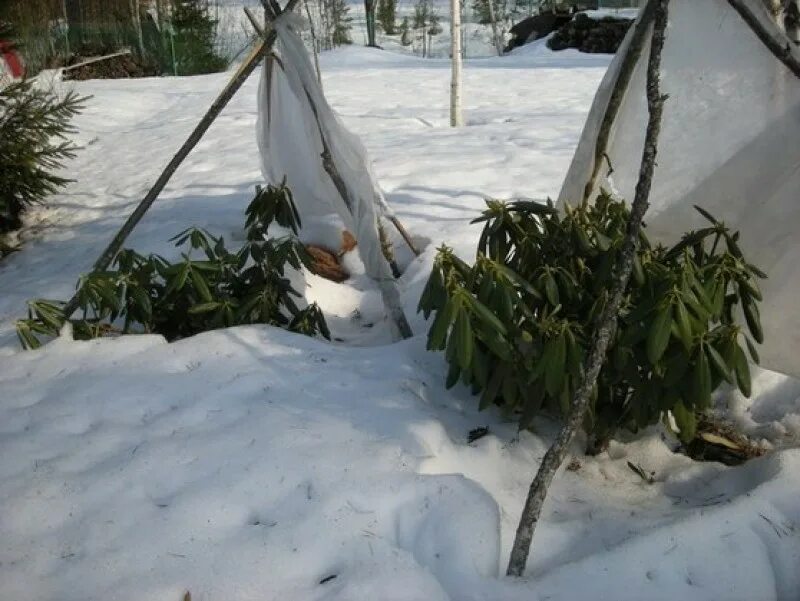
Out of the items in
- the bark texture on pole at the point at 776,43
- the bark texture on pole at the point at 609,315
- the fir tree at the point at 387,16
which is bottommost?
the bark texture on pole at the point at 609,315

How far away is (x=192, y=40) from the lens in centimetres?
1545

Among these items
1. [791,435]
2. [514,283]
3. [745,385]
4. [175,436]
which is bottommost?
[791,435]

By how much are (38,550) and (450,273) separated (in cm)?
127

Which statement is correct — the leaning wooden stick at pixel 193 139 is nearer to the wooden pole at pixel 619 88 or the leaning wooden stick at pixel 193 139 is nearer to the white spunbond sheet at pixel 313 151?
the white spunbond sheet at pixel 313 151

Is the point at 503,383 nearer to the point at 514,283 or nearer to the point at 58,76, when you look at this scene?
the point at 514,283

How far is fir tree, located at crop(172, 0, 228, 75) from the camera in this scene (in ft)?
49.9

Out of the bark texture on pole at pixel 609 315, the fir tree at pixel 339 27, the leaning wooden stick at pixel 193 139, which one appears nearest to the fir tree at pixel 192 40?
the fir tree at pixel 339 27

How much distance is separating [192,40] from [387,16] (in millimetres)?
12040

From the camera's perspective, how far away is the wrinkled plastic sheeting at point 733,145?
7.23 ft

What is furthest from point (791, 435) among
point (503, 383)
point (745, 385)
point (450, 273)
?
point (450, 273)

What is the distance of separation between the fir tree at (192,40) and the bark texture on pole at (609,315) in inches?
601

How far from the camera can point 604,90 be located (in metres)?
2.56

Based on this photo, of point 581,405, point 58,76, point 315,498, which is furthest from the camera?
point 58,76

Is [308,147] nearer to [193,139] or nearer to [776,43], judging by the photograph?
[193,139]
